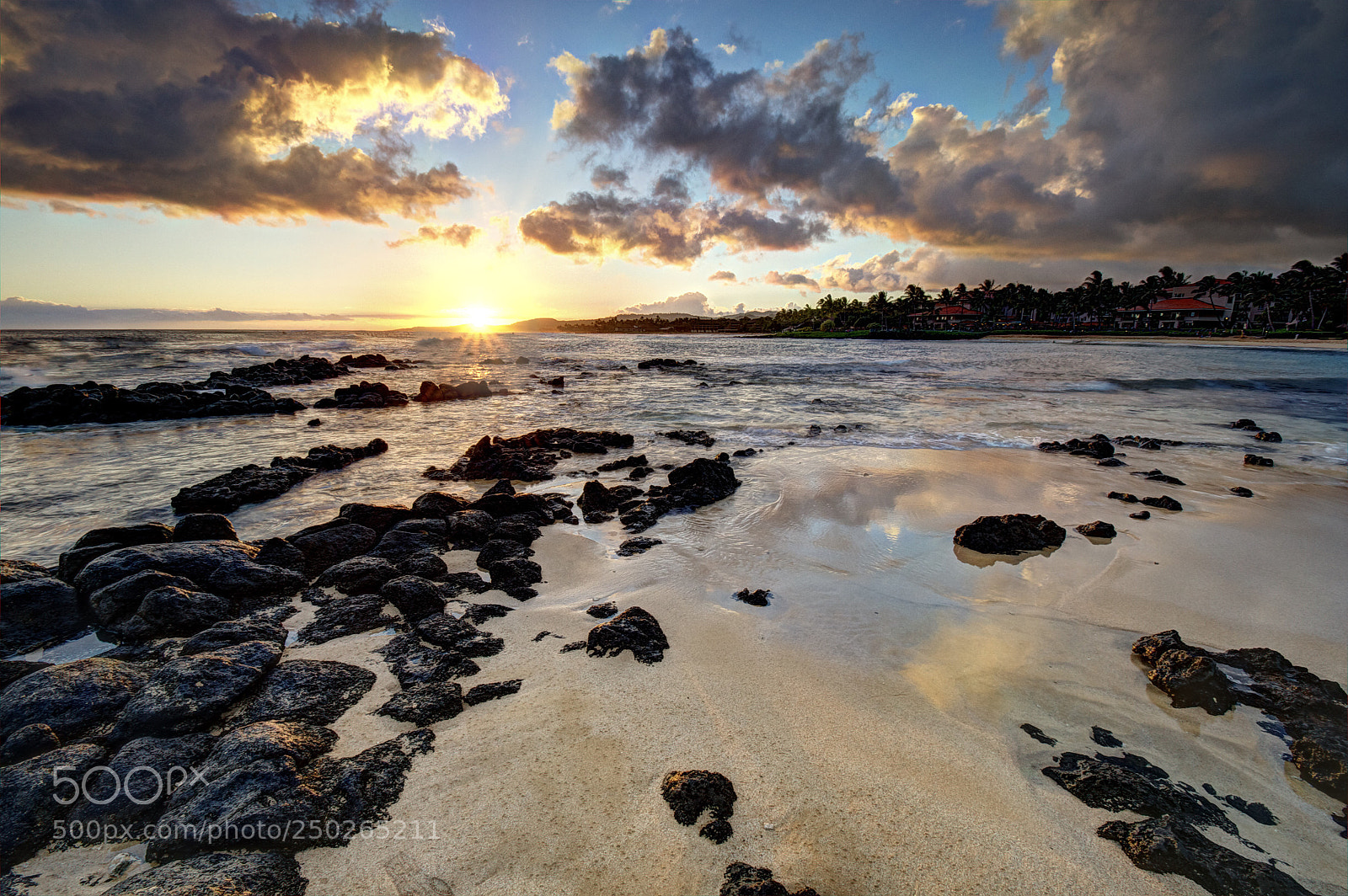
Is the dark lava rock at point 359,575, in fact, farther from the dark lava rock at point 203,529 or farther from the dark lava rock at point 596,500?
the dark lava rock at point 596,500

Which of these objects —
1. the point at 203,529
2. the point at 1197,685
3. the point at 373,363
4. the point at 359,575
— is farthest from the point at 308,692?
the point at 373,363

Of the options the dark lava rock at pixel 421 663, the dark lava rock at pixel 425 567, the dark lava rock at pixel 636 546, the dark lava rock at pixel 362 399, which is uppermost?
the dark lava rock at pixel 362 399

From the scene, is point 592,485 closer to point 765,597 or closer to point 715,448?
point 765,597

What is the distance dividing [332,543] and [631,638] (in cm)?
457

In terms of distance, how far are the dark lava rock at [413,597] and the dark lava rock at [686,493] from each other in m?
3.04

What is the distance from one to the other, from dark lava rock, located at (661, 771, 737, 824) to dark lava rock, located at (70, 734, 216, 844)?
2985 mm

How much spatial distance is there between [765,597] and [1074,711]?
271cm

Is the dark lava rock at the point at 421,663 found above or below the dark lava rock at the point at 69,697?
below

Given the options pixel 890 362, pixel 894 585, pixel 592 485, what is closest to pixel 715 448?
pixel 592 485

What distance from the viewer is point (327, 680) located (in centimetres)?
394

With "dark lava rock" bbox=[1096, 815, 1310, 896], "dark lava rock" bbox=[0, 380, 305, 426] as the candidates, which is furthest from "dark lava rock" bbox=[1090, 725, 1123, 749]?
"dark lava rock" bbox=[0, 380, 305, 426]

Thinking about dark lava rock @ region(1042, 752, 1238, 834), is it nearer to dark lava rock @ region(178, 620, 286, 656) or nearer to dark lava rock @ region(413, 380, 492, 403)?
dark lava rock @ region(178, 620, 286, 656)

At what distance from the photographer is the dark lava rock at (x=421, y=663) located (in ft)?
13.4

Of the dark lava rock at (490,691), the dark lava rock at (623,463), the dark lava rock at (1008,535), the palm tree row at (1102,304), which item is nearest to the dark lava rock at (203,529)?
the dark lava rock at (490,691)
